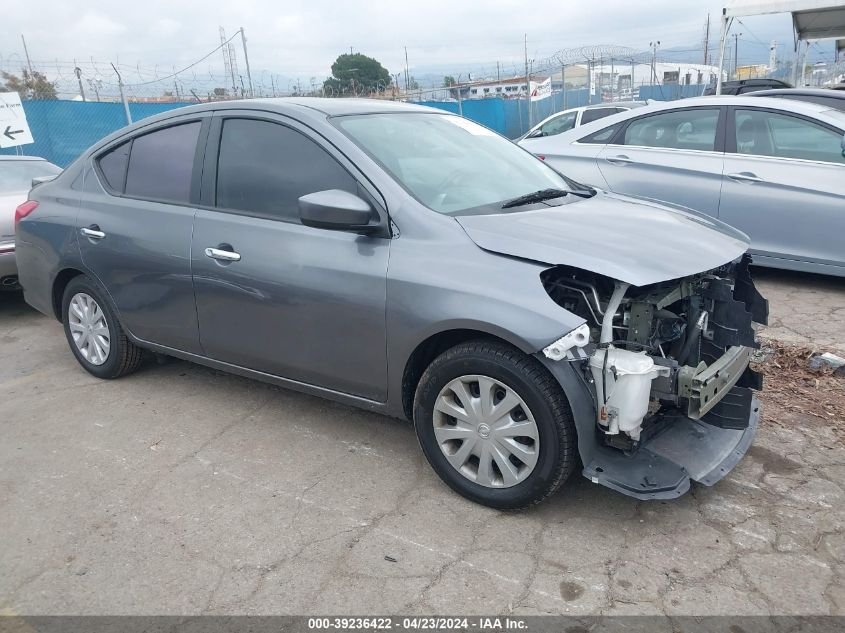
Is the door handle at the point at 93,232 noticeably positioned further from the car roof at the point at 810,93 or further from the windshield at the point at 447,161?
the car roof at the point at 810,93

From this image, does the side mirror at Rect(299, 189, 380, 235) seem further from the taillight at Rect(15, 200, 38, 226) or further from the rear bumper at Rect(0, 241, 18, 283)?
the rear bumper at Rect(0, 241, 18, 283)

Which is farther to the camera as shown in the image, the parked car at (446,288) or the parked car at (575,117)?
the parked car at (575,117)

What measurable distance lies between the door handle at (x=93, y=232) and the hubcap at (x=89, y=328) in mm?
415

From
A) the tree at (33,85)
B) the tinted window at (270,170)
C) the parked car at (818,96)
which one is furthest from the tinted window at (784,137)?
the tree at (33,85)

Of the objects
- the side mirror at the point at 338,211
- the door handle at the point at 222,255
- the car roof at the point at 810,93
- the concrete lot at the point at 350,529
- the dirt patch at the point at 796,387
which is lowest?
the dirt patch at the point at 796,387

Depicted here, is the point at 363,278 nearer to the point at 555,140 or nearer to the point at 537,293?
the point at 537,293

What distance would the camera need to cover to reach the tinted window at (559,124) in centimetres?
1347

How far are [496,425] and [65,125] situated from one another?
41.5 feet

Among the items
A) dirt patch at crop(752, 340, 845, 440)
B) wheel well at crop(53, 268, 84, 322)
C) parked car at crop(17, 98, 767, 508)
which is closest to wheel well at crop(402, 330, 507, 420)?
parked car at crop(17, 98, 767, 508)

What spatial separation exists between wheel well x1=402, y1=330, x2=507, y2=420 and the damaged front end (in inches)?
16.0

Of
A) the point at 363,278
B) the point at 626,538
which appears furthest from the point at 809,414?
the point at 363,278

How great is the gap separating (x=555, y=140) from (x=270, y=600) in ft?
18.8

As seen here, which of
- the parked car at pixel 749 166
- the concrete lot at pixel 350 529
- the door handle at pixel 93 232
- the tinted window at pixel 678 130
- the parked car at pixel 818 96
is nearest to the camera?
the concrete lot at pixel 350 529

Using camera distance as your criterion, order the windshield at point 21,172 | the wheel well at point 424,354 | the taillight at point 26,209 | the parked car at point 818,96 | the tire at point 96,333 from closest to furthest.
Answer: the wheel well at point 424,354, the tire at point 96,333, the taillight at point 26,209, the windshield at point 21,172, the parked car at point 818,96
